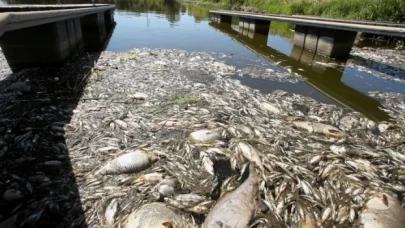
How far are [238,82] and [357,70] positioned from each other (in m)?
6.19

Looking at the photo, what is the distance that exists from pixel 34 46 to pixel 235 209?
9505 millimetres

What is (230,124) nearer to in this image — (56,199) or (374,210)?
(374,210)

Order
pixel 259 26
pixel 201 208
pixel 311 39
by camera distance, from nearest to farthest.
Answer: pixel 201 208 → pixel 311 39 → pixel 259 26

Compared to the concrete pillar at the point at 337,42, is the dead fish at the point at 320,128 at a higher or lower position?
lower

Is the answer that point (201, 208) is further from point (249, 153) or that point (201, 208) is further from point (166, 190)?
point (249, 153)

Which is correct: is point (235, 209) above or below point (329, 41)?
below

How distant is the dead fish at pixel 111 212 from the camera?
→ 3195mm

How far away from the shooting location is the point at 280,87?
8734 millimetres

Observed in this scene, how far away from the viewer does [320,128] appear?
553 cm

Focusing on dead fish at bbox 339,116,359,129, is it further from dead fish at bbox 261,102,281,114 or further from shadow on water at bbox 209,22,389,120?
dead fish at bbox 261,102,281,114

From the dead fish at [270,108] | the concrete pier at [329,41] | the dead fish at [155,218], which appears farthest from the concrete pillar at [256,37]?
the dead fish at [155,218]

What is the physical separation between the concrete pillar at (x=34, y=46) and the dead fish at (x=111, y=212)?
8.11 m

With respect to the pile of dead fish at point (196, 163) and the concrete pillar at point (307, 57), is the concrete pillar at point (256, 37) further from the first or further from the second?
the pile of dead fish at point (196, 163)

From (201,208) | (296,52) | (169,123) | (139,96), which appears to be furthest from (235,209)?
(296,52)
